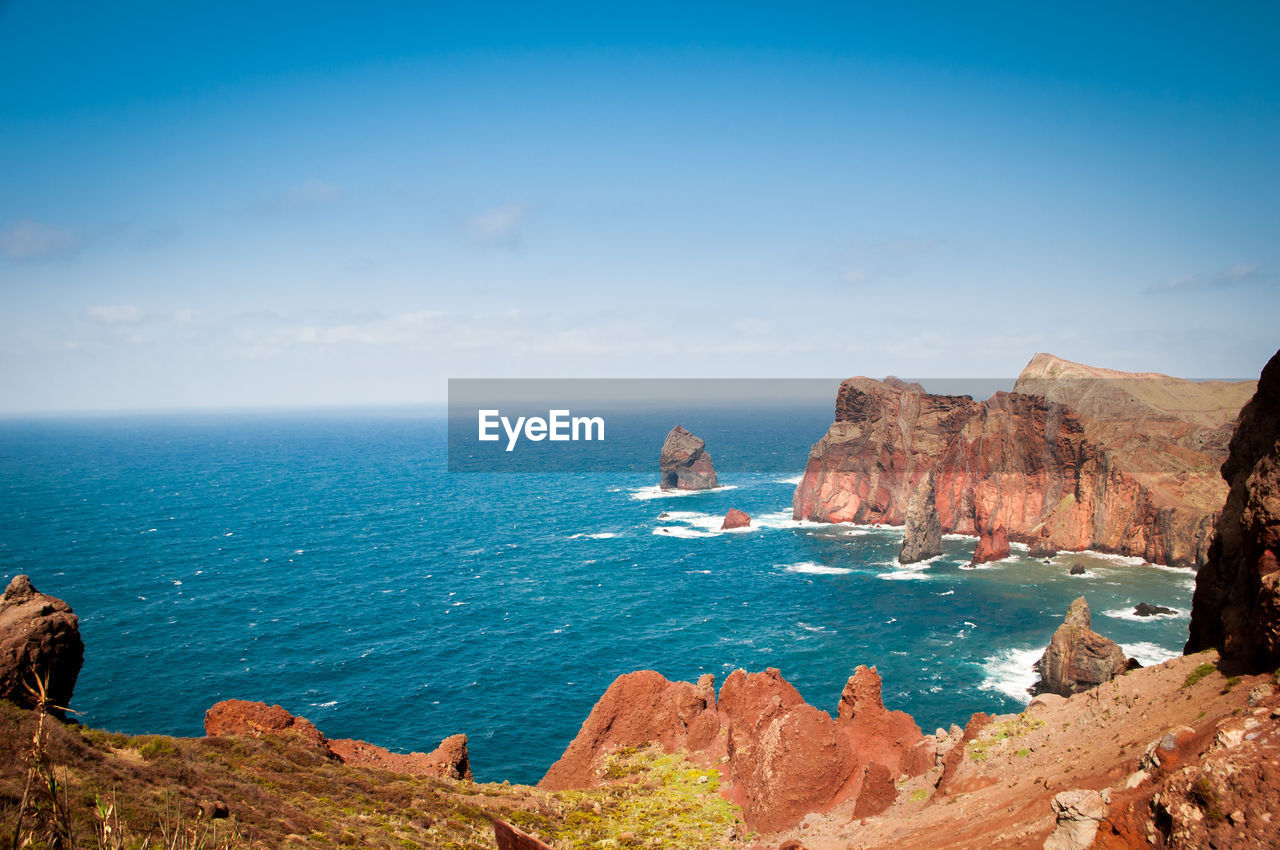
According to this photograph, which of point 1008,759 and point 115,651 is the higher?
point 1008,759

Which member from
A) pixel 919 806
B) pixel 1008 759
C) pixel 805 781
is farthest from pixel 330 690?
pixel 1008 759

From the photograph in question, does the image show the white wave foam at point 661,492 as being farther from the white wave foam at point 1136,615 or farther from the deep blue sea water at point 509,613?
the white wave foam at point 1136,615

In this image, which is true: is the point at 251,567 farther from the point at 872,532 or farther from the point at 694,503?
the point at 872,532

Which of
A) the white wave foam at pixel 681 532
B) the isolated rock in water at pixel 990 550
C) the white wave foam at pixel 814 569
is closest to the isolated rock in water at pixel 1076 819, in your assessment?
the white wave foam at pixel 814 569

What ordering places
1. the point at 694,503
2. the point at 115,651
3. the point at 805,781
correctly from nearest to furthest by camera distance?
1. the point at 805,781
2. the point at 115,651
3. the point at 694,503

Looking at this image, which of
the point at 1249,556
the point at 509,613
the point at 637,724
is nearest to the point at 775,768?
the point at 637,724

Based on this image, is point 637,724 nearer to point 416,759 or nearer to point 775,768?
point 775,768
